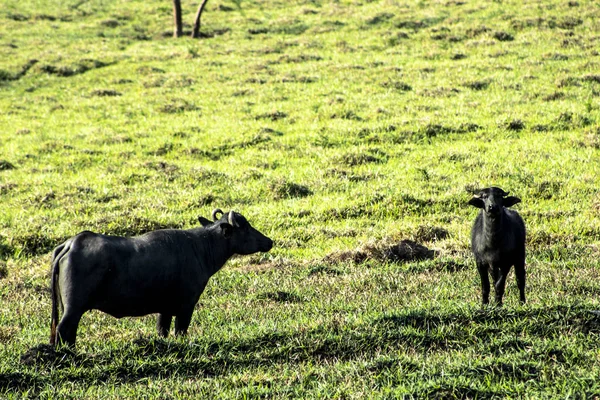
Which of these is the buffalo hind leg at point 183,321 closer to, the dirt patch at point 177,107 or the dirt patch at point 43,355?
the dirt patch at point 43,355

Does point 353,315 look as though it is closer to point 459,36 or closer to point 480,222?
point 480,222

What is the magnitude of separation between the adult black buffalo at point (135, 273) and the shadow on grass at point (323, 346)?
0.65 metres

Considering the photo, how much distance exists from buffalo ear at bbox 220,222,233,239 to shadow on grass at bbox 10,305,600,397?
2118 mm

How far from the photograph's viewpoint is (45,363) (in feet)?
24.2

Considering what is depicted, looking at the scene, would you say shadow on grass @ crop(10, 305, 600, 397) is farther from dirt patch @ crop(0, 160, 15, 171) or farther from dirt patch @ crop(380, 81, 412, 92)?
dirt patch @ crop(380, 81, 412, 92)

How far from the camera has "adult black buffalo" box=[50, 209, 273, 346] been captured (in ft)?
26.4

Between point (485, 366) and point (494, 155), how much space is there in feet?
42.1

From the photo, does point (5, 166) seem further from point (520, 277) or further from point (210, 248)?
point (520, 277)

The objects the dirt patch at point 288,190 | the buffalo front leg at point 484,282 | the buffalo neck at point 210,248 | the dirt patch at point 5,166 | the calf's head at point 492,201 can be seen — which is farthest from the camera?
the dirt patch at point 5,166

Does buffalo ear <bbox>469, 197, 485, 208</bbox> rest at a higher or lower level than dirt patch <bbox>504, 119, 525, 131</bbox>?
higher

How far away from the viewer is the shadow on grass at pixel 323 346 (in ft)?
24.2

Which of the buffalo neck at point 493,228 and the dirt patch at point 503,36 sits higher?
the dirt patch at point 503,36

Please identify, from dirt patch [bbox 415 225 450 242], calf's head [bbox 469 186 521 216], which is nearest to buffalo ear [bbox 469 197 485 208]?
calf's head [bbox 469 186 521 216]

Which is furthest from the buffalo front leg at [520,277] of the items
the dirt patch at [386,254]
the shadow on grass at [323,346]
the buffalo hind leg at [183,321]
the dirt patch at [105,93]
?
the dirt patch at [105,93]
